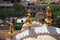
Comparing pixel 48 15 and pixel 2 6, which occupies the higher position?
pixel 48 15

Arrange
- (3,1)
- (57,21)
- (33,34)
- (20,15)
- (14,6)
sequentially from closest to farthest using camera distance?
(33,34)
(57,21)
(20,15)
(14,6)
(3,1)

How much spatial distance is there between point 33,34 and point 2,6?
1773 cm

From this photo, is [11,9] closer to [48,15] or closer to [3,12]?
[3,12]

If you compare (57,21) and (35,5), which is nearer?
(57,21)

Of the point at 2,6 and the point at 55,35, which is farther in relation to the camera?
the point at 2,6

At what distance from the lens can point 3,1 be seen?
23.8 meters

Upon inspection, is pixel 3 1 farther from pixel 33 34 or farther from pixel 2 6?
pixel 33 34

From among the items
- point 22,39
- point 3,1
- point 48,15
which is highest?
point 48,15

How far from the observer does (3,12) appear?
19.1 meters

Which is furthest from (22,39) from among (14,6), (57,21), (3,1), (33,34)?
(3,1)

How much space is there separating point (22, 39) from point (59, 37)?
0.46m

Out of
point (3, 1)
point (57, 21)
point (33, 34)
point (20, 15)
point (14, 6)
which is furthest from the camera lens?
point (3, 1)

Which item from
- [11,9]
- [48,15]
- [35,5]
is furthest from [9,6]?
[48,15]

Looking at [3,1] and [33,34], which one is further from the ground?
[33,34]
